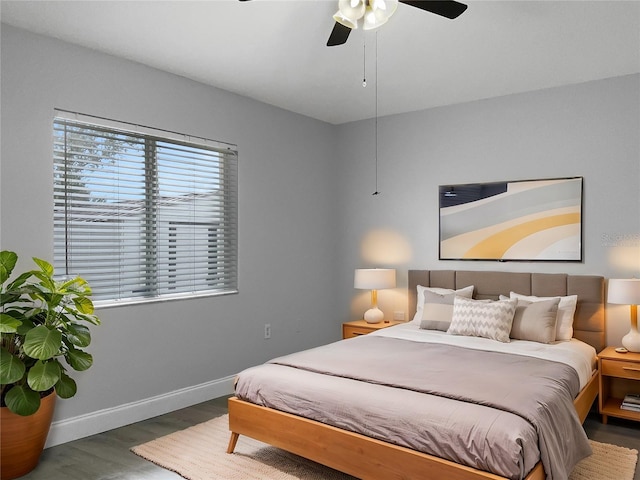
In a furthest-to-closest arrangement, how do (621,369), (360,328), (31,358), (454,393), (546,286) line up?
1. (360,328)
2. (546,286)
3. (621,369)
4. (31,358)
5. (454,393)

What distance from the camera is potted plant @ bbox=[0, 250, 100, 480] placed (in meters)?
2.59

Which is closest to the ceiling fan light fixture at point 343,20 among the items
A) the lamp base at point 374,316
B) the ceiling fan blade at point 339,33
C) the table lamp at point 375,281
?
the ceiling fan blade at point 339,33

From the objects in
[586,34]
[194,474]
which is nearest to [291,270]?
[194,474]

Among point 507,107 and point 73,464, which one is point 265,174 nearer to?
point 507,107

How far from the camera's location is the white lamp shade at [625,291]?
3.53 meters

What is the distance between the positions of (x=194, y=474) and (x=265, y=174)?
2.78 metres

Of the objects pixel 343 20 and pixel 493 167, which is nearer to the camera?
pixel 343 20

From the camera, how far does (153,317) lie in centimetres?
378

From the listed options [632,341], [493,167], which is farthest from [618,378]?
[493,167]

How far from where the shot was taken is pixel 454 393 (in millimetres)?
2492

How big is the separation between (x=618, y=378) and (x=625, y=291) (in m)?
0.81

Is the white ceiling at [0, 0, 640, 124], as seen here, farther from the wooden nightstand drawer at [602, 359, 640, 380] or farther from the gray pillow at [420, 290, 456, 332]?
the wooden nightstand drawer at [602, 359, 640, 380]

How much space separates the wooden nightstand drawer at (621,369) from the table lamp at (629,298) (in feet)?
0.63

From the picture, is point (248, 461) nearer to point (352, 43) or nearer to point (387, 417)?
point (387, 417)
